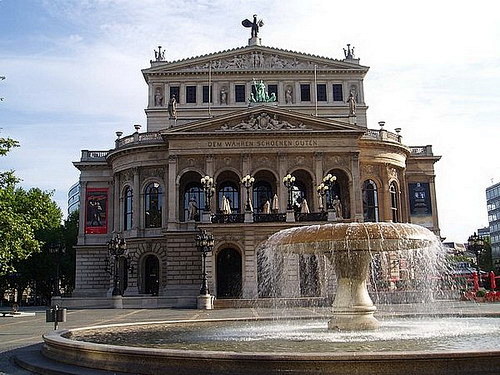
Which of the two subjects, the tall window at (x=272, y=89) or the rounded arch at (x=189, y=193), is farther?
the tall window at (x=272, y=89)

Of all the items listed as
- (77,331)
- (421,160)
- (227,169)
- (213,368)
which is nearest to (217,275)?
(227,169)

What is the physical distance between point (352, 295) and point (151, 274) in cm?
3770

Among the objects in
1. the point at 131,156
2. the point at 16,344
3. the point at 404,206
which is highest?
the point at 131,156

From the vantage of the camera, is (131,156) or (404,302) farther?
(131,156)

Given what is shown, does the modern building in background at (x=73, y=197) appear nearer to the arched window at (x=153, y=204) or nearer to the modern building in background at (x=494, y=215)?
the modern building in background at (x=494, y=215)

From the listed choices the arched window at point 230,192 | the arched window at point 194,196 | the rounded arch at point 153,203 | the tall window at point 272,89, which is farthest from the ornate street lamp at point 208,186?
the tall window at point 272,89

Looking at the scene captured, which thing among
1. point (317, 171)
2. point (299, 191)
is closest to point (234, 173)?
point (299, 191)

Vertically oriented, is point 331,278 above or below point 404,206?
→ below

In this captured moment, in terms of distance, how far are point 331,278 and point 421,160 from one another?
24.0 metres

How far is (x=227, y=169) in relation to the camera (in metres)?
48.9

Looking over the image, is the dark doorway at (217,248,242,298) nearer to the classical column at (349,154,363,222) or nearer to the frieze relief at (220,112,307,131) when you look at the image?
the frieze relief at (220,112,307,131)

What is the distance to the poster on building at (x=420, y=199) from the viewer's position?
5491 cm

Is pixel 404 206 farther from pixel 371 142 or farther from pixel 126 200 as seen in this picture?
pixel 126 200

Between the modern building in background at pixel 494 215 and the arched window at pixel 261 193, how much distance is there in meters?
69.4
